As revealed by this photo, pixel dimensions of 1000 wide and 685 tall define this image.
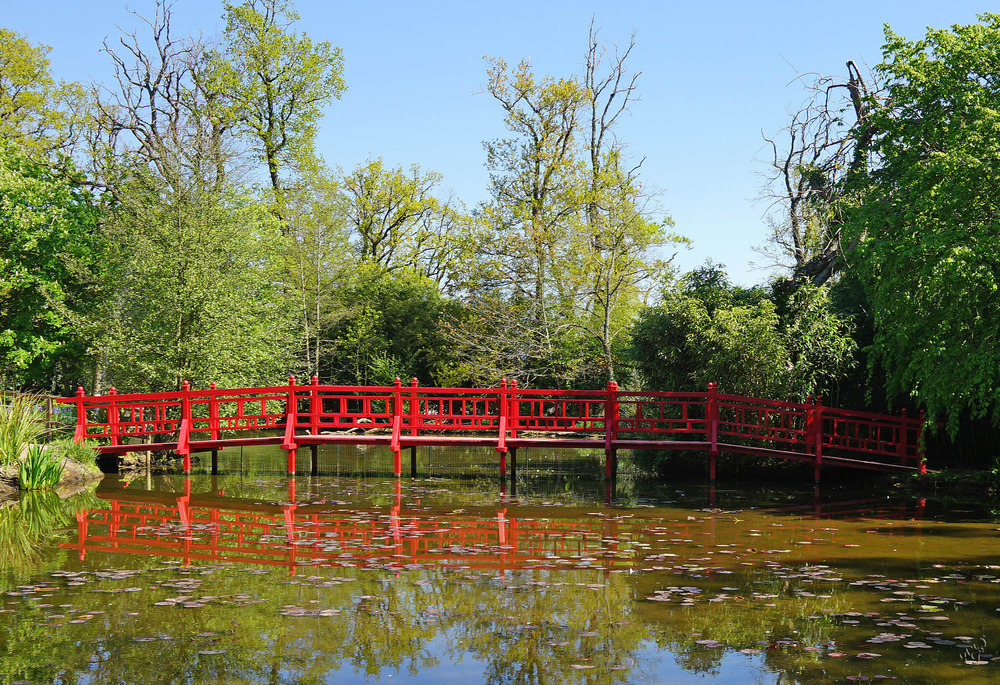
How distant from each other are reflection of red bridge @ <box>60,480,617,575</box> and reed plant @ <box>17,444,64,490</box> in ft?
6.07

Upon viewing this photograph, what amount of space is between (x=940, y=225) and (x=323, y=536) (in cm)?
1133

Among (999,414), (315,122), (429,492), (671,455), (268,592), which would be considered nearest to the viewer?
(268,592)

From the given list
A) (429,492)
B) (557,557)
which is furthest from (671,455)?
(557,557)

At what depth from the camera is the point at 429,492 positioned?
711 inches

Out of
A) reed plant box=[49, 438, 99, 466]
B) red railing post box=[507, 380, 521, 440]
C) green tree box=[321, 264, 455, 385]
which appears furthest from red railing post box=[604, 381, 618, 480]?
green tree box=[321, 264, 455, 385]

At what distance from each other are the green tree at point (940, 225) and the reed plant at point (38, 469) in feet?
50.4

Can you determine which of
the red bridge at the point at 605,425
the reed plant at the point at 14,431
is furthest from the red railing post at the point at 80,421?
the reed plant at the point at 14,431

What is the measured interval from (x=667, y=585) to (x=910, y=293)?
30.5 ft

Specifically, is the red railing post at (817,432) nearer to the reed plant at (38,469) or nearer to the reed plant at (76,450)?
the reed plant at (38,469)

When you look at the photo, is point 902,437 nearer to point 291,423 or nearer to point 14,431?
point 291,423

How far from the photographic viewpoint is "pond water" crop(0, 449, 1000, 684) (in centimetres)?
654

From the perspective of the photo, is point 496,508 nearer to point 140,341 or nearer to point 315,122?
point 140,341

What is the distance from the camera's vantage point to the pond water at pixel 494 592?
6535 millimetres

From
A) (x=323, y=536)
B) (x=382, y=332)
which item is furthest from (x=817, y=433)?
(x=382, y=332)
